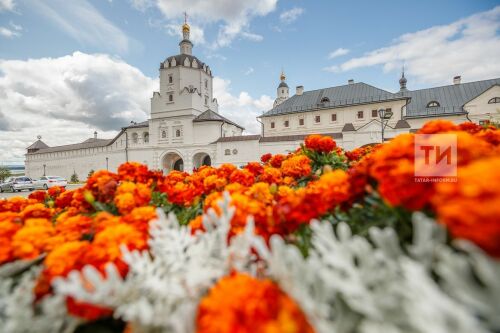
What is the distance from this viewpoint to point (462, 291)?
0.43 meters

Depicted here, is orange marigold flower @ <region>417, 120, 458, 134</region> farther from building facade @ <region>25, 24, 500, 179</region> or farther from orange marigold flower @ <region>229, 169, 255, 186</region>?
building facade @ <region>25, 24, 500, 179</region>

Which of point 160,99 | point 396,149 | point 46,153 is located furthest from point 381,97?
point 46,153

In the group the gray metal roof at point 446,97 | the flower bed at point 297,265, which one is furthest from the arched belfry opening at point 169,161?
the flower bed at point 297,265

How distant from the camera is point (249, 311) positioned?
0.55 m

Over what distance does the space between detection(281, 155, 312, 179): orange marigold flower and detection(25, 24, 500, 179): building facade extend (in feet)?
60.5

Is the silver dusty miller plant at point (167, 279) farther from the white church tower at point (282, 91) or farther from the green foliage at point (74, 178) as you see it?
the white church tower at point (282, 91)

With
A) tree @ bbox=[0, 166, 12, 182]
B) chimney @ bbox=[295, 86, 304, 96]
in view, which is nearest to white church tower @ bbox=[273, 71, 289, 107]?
chimney @ bbox=[295, 86, 304, 96]

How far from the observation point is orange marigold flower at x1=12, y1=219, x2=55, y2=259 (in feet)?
2.92

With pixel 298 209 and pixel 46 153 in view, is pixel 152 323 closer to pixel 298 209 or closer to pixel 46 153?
pixel 298 209

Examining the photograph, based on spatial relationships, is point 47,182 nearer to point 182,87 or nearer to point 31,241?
point 182,87

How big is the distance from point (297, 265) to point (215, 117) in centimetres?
2667

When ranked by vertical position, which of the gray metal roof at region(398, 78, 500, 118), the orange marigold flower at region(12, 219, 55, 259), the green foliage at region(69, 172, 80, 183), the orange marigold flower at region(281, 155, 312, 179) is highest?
the gray metal roof at region(398, 78, 500, 118)

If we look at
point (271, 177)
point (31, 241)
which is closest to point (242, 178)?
point (271, 177)

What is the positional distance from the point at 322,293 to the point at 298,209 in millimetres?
372
